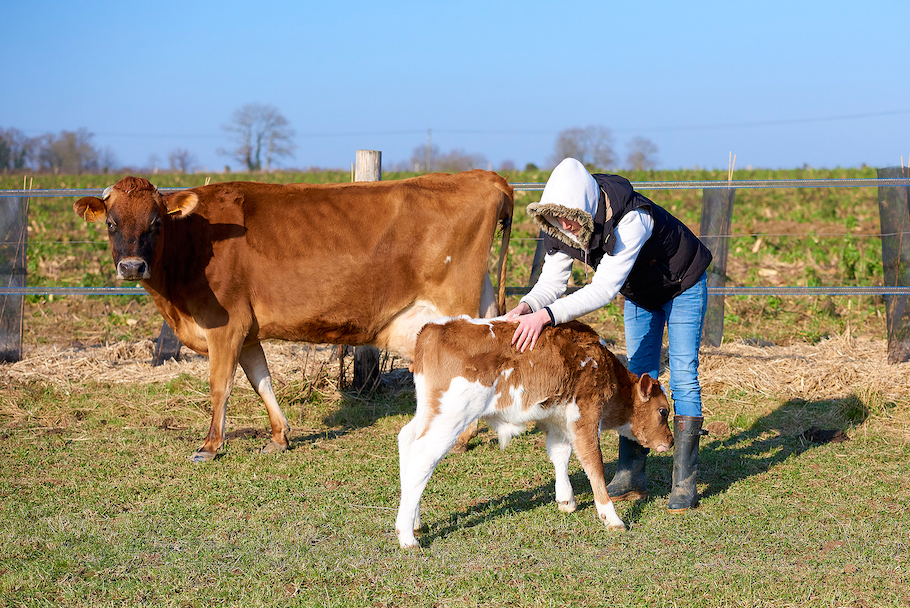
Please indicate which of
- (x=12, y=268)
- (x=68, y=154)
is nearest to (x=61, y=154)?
(x=68, y=154)

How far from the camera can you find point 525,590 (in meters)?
3.91

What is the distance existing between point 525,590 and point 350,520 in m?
1.41

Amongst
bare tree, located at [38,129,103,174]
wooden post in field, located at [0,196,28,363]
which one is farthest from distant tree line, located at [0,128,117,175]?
wooden post in field, located at [0,196,28,363]

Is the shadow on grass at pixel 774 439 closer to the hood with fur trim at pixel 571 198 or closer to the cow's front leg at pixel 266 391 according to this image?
the hood with fur trim at pixel 571 198

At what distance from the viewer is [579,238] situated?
14.8 ft

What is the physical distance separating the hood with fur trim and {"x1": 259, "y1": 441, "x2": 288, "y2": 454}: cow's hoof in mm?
3260

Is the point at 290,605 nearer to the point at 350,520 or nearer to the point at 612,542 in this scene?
the point at 350,520

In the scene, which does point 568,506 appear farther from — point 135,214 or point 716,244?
point 716,244

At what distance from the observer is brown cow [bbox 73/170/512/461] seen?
6.36 m

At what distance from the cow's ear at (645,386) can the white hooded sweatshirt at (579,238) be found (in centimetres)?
72

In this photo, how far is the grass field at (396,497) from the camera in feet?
13.0

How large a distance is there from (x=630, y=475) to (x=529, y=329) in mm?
1568

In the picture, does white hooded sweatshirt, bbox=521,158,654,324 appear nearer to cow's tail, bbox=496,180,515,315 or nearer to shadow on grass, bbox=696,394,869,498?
shadow on grass, bbox=696,394,869,498

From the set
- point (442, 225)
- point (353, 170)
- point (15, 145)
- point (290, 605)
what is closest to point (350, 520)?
point (290, 605)
